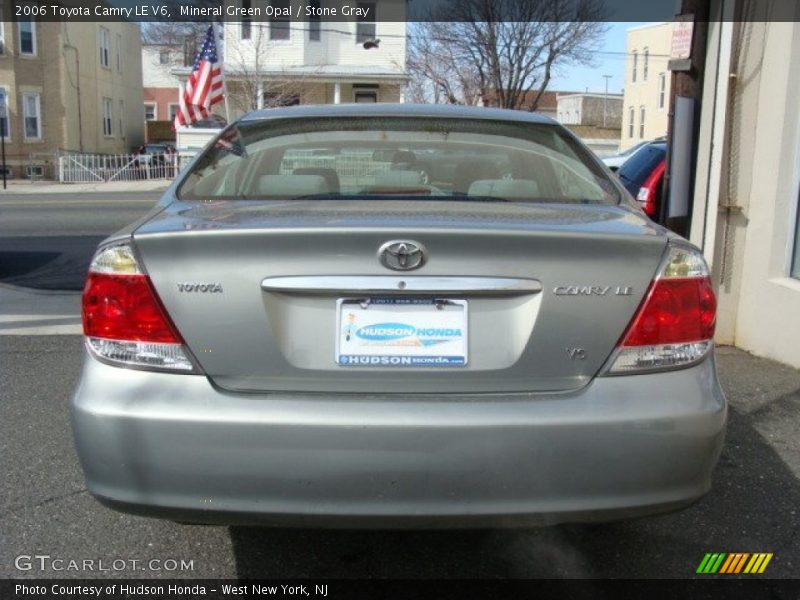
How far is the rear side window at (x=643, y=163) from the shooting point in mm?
7788

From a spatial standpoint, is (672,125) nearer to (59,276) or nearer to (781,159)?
(781,159)

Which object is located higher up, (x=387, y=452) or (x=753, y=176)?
(x=753, y=176)

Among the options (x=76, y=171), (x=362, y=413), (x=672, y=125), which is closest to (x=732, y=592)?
(x=362, y=413)

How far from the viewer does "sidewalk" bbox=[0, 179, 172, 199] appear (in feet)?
82.7

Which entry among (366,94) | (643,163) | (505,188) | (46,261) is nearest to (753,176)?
(643,163)

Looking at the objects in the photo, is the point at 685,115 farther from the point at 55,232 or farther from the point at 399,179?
the point at 55,232

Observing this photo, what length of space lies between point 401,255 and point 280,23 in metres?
28.9

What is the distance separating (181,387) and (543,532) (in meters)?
1.64

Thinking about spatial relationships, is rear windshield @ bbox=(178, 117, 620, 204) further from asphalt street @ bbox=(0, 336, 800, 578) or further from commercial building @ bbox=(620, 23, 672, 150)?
commercial building @ bbox=(620, 23, 672, 150)

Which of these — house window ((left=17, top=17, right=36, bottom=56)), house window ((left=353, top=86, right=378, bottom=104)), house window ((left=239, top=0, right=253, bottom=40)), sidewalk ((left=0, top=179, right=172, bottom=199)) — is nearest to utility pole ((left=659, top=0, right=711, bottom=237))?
sidewalk ((left=0, top=179, right=172, bottom=199))

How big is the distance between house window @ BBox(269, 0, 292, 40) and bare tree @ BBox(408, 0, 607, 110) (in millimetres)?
5932

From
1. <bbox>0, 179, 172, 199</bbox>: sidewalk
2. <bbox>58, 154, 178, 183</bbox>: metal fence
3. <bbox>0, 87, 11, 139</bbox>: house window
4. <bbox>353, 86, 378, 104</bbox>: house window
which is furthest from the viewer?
<bbox>0, 87, 11, 139</bbox>: house window

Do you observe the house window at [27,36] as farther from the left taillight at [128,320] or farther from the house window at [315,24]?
the left taillight at [128,320]

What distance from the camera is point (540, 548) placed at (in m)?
3.12
